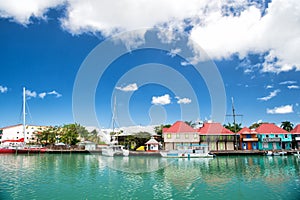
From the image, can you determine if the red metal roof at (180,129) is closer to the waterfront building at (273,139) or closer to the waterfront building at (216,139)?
the waterfront building at (216,139)

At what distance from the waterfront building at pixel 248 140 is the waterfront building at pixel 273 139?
35.7 inches

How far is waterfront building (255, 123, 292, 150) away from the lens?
45.7m

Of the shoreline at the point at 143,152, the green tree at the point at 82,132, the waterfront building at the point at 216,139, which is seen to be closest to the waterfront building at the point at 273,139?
the shoreline at the point at 143,152

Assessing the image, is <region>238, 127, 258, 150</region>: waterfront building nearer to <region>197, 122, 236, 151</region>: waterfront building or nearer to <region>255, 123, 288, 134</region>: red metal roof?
<region>255, 123, 288, 134</region>: red metal roof

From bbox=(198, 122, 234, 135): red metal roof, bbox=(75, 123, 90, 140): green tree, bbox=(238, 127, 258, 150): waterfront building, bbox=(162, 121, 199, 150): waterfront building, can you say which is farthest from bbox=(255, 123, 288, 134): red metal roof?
bbox=(75, 123, 90, 140): green tree

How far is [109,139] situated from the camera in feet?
171

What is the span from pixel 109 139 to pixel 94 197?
128ft

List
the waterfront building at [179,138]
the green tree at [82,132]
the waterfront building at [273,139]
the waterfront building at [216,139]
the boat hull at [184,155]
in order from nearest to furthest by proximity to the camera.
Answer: the boat hull at [184,155] < the waterfront building at [179,138] < the waterfront building at [216,139] < the waterfront building at [273,139] < the green tree at [82,132]

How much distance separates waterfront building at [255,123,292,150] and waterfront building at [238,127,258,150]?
91 cm

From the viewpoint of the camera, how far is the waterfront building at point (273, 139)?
45.7 meters

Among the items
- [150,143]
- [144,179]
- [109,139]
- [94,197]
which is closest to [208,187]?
[144,179]

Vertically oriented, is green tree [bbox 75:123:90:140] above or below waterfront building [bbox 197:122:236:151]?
above

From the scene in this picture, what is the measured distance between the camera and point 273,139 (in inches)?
1795

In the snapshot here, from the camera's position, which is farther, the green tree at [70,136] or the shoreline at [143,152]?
the green tree at [70,136]
